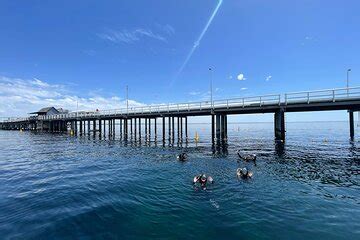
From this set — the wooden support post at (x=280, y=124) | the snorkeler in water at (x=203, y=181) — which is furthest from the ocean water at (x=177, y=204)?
the wooden support post at (x=280, y=124)

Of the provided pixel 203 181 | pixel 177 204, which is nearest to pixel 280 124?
pixel 203 181

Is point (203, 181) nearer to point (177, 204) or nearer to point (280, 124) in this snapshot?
point (177, 204)

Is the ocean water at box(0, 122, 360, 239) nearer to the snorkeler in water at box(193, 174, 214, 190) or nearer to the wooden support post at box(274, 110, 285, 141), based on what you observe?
the snorkeler in water at box(193, 174, 214, 190)

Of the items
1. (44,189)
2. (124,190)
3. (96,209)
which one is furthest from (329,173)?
(44,189)

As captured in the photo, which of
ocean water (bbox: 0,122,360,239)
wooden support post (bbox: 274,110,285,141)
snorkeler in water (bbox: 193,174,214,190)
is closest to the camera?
ocean water (bbox: 0,122,360,239)

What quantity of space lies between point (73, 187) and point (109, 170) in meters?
4.61

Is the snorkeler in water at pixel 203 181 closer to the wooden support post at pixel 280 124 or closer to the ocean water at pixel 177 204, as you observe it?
the ocean water at pixel 177 204

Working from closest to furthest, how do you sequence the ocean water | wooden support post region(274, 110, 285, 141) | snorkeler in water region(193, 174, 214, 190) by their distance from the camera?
the ocean water
snorkeler in water region(193, 174, 214, 190)
wooden support post region(274, 110, 285, 141)

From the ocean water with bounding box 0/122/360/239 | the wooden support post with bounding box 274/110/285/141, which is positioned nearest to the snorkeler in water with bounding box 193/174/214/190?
the ocean water with bounding box 0/122/360/239

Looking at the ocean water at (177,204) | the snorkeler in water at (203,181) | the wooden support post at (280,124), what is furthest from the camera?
the wooden support post at (280,124)

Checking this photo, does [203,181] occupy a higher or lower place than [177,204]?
higher

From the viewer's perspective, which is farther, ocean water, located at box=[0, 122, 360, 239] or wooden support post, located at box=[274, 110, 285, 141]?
wooden support post, located at box=[274, 110, 285, 141]

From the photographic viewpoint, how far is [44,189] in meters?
12.3

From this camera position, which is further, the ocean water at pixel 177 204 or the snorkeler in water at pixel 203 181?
the snorkeler in water at pixel 203 181
